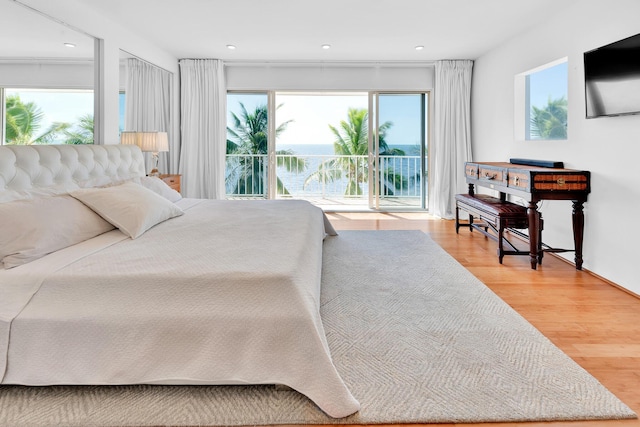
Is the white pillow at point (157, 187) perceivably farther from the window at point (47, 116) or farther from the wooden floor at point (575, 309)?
the wooden floor at point (575, 309)

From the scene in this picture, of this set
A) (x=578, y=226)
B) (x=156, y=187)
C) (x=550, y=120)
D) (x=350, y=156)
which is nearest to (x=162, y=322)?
(x=156, y=187)

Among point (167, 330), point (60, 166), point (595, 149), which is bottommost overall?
point (167, 330)

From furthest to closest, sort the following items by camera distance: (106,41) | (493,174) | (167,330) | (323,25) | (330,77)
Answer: (330,77) < (323,25) < (493,174) < (106,41) < (167,330)

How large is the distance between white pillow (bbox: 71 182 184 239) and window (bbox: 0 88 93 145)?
85 cm

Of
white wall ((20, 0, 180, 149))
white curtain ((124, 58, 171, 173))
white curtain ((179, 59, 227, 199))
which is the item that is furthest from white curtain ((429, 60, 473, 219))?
white wall ((20, 0, 180, 149))

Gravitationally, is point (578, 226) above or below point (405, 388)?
above

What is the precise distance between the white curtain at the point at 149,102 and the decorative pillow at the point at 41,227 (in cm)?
249

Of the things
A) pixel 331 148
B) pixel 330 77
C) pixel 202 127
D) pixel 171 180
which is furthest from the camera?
pixel 331 148

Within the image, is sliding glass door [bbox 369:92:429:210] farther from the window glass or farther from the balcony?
the window glass

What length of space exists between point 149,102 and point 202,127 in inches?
44.3

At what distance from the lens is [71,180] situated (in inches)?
124

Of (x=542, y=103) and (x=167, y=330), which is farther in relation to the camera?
(x=542, y=103)

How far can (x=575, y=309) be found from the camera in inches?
107

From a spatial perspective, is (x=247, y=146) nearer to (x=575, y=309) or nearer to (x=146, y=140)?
(x=146, y=140)
